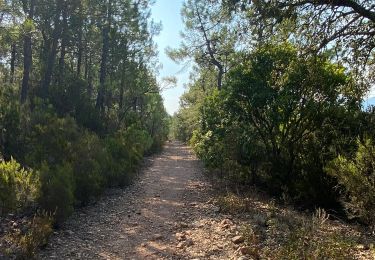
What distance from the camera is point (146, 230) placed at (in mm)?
7906

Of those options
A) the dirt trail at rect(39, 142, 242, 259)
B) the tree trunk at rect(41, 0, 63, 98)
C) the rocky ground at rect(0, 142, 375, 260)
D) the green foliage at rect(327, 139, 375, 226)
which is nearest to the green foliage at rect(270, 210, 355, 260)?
the rocky ground at rect(0, 142, 375, 260)

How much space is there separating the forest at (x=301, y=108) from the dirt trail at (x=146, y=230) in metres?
2.11

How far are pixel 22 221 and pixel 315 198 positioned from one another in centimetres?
655

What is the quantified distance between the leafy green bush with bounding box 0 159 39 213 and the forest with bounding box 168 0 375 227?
18.0 ft

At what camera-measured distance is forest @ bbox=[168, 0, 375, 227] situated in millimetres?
7090

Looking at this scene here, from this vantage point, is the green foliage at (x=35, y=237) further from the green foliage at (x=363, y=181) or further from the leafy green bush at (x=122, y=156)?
the green foliage at (x=363, y=181)

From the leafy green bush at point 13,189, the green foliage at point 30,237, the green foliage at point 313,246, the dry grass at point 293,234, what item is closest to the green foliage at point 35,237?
the green foliage at point 30,237

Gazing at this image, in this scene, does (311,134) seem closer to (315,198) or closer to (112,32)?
(315,198)

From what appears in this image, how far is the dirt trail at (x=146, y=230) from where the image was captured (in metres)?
6.41

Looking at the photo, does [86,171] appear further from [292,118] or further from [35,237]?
[292,118]

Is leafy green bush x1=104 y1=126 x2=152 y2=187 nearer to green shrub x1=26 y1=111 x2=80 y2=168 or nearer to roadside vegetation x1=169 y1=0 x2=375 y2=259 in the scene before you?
green shrub x1=26 y1=111 x2=80 y2=168

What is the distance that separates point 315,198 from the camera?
8445mm

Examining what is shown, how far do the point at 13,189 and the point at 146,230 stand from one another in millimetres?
2916

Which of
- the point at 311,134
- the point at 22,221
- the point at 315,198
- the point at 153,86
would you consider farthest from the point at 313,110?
the point at 153,86
